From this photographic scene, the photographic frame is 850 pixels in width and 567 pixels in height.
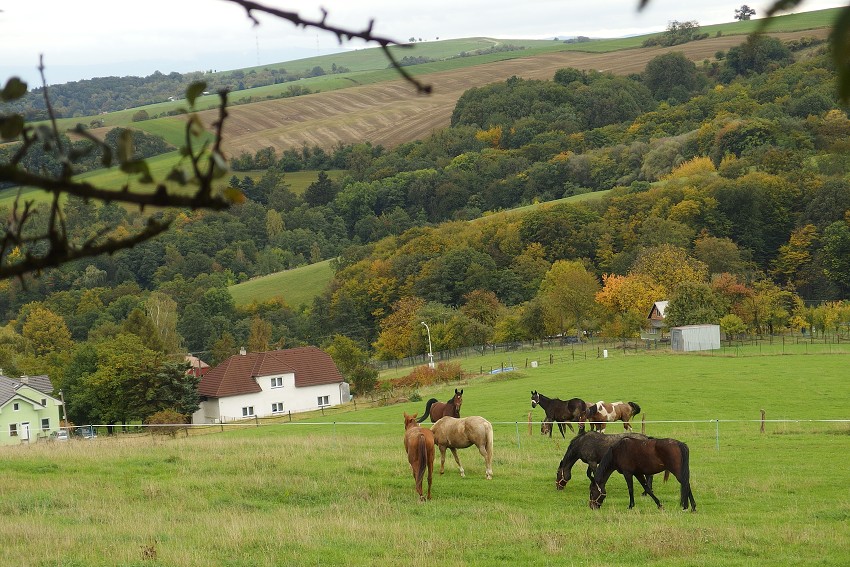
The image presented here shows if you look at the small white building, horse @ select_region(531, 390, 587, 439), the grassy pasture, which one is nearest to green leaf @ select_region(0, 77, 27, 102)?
the grassy pasture

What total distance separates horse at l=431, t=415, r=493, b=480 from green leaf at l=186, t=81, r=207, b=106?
16.3 meters

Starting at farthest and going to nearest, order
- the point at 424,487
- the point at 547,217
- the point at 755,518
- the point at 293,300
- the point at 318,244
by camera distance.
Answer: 1. the point at 318,244
2. the point at 293,300
3. the point at 547,217
4. the point at 424,487
5. the point at 755,518

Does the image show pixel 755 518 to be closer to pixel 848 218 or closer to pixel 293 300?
pixel 848 218

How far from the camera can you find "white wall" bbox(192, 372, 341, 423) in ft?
189

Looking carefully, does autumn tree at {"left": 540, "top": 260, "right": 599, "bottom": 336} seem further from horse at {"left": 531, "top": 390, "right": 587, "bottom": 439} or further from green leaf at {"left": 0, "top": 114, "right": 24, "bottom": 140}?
green leaf at {"left": 0, "top": 114, "right": 24, "bottom": 140}

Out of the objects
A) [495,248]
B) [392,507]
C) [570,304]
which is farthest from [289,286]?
[392,507]

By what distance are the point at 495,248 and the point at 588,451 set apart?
75.6 meters

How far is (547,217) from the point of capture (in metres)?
90.7

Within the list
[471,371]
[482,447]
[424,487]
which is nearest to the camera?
[424,487]

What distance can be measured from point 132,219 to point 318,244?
49059 millimetres

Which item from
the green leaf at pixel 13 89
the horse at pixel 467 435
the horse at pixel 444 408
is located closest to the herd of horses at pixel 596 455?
the horse at pixel 467 435

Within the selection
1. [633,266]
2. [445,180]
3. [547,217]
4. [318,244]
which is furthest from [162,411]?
[445,180]

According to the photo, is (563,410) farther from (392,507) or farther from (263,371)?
(263,371)

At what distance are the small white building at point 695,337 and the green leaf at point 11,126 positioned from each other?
193 ft
